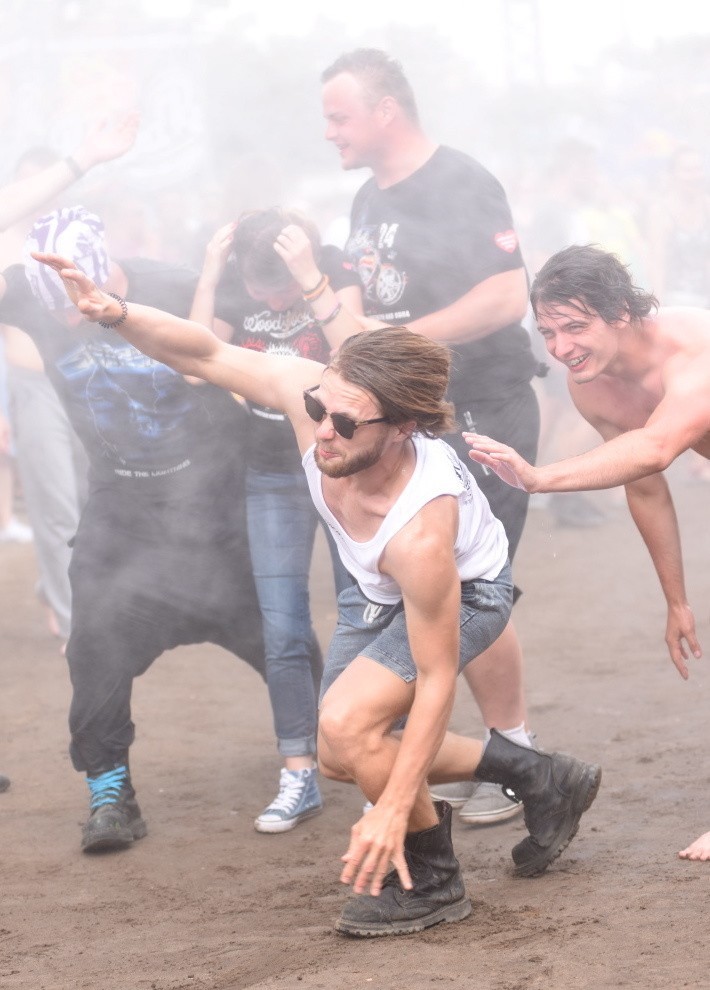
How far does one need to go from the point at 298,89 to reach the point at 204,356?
4.61 meters

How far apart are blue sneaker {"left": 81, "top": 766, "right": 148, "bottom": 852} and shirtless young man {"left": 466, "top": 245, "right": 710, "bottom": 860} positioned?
1333 mm

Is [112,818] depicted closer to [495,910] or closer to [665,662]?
[495,910]

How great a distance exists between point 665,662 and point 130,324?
8.30ft

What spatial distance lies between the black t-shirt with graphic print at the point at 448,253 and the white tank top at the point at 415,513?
86cm

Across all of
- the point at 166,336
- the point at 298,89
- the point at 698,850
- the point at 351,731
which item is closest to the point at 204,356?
the point at 166,336

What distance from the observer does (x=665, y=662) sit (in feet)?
15.0

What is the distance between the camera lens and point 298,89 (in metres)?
7.12

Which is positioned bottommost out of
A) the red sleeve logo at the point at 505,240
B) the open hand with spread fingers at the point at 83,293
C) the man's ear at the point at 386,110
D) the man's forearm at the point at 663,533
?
the man's forearm at the point at 663,533

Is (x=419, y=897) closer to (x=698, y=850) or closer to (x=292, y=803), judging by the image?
(x=698, y=850)

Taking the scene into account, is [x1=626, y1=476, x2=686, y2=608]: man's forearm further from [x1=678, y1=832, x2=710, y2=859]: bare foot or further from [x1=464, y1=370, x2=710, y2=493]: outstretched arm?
[x1=678, y1=832, x2=710, y2=859]: bare foot

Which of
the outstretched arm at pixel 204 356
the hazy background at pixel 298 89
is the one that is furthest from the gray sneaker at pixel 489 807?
the hazy background at pixel 298 89

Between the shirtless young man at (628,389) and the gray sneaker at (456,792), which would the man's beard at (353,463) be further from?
the gray sneaker at (456,792)

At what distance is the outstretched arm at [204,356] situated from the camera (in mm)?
2760

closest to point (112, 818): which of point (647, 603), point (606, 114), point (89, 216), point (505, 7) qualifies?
point (89, 216)
